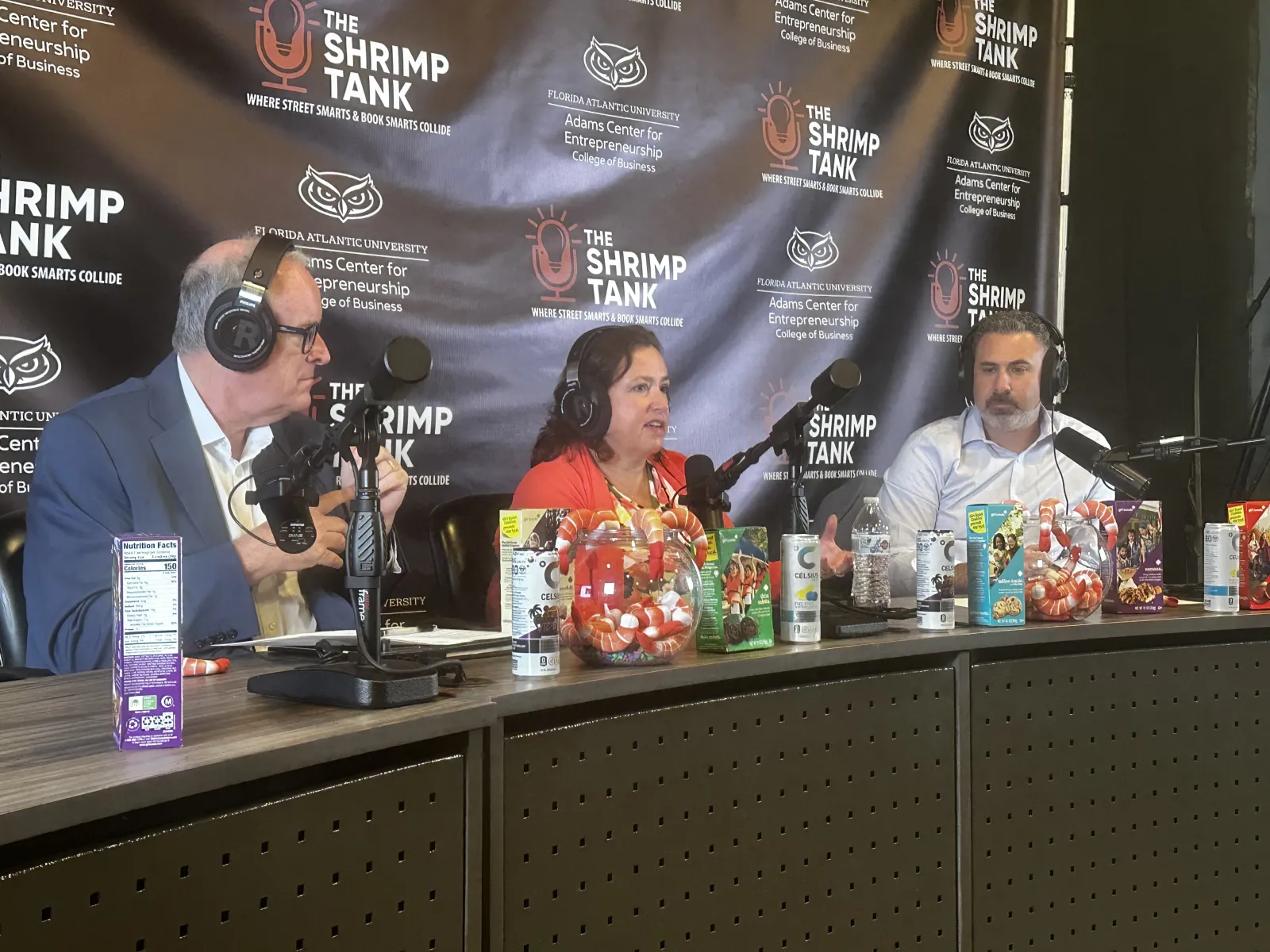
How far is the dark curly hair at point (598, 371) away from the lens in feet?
7.50

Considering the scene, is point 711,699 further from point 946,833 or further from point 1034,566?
point 1034,566

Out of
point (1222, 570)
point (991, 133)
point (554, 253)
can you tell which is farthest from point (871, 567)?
point (991, 133)

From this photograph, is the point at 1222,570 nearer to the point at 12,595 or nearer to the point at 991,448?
the point at 991,448

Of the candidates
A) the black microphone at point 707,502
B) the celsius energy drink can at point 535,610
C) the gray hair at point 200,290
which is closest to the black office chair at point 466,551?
the black microphone at point 707,502

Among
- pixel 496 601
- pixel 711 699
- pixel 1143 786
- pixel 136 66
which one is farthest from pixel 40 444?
pixel 1143 786

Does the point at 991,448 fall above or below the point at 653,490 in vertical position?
above

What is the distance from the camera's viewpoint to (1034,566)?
6.40 ft

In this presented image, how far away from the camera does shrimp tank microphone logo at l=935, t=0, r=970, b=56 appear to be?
2811 mm

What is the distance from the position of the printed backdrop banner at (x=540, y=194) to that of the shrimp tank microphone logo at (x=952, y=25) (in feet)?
0.03

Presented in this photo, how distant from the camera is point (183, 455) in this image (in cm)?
193

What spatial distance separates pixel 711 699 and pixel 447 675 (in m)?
0.35

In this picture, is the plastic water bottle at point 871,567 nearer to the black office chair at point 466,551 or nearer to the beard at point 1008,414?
the black office chair at point 466,551

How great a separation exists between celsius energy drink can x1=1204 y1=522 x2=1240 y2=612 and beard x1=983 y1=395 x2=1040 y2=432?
2.72ft

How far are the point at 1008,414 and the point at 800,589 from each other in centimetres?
145
